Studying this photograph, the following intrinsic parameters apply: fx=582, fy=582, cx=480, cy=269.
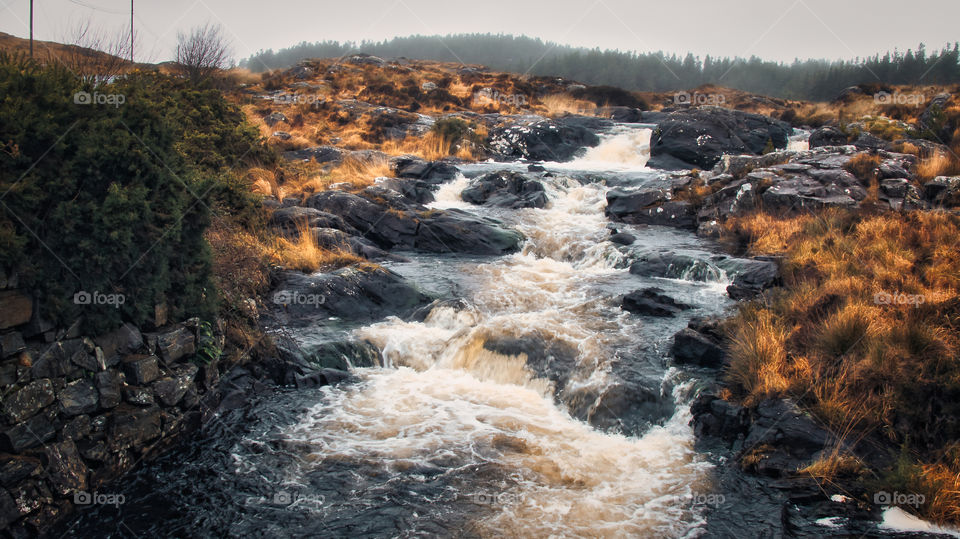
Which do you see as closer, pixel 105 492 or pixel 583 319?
pixel 105 492

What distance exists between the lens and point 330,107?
94.7 feet

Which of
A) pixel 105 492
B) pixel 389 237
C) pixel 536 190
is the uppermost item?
pixel 536 190

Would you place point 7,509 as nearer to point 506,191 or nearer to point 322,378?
point 322,378

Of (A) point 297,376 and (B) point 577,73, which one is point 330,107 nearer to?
(A) point 297,376

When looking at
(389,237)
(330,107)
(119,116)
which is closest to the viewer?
(119,116)

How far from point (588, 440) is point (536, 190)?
13150 mm

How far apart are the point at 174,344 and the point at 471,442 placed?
3473 millimetres

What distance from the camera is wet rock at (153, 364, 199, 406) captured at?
20.1 ft

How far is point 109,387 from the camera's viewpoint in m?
5.60

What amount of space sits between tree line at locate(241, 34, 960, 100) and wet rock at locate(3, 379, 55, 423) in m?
Answer: 48.7

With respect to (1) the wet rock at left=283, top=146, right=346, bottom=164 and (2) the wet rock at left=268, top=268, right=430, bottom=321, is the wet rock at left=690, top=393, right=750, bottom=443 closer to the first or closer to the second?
(2) the wet rock at left=268, top=268, right=430, bottom=321

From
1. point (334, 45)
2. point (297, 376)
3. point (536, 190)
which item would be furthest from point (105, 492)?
point (334, 45)

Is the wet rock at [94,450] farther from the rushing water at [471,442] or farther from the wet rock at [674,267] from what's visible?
the wet rock at [674,267]

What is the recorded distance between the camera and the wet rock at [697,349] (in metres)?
8.21
